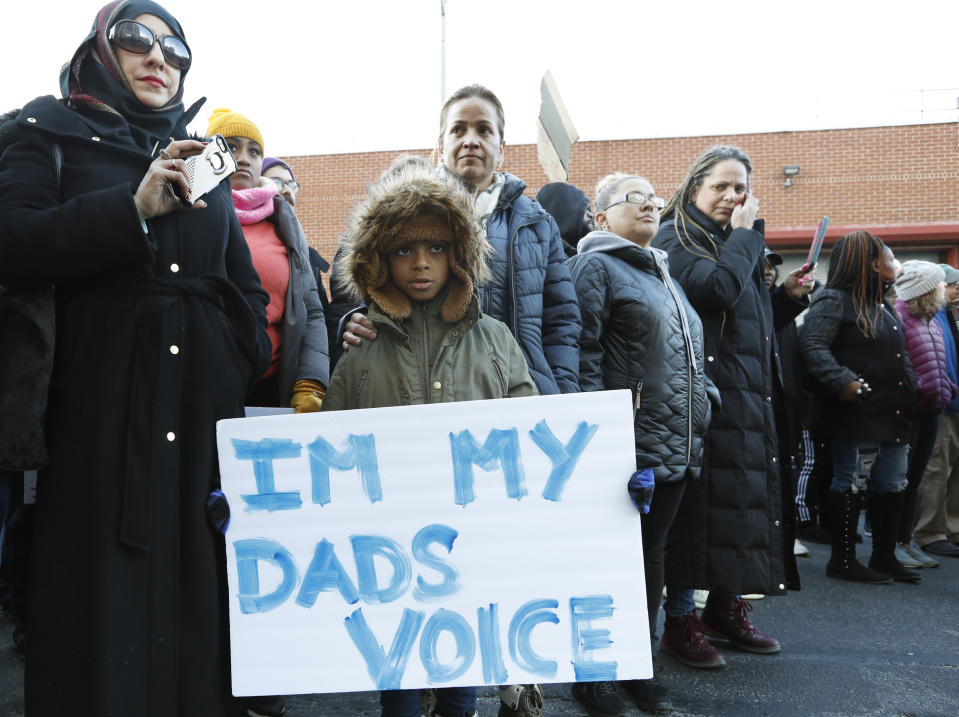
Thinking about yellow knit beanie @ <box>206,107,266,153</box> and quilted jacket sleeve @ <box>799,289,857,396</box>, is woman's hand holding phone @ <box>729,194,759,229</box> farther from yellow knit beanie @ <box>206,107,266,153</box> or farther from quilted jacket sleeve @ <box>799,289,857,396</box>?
yellow knit beanie @ <box>206,107,266,153</box>

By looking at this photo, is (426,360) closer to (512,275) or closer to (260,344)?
(260,344)

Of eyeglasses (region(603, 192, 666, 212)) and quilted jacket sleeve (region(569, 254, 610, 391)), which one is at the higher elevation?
eyeglasses (region(603, 192, 666, 212))

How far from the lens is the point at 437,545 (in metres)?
2.07

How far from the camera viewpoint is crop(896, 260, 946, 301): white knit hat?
5766mm

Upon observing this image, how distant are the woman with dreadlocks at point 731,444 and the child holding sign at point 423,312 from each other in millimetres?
1397

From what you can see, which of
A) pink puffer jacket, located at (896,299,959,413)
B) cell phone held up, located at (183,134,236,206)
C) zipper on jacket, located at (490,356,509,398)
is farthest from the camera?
pink puffer jacket, located at (896,299,959,413)

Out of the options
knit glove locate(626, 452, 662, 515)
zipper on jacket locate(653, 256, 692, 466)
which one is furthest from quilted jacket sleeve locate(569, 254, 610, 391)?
knit glove locate(626, 452, 662, 515)

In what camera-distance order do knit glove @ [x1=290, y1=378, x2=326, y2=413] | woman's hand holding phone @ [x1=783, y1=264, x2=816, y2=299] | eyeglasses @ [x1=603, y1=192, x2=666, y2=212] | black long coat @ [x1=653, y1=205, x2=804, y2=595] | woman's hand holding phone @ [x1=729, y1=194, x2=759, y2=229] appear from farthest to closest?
woman's hand holding phone @ [x1=783, y1=264, x2=816, y2=299], woman's hand holding phone @ [x1=729, y1=194, x2=759, y2=229], black long coat @ [x1=653, y1=205, x2=804, y2=595], eyeglasses @ [x1=603, y1=192, x2=666, y2=212], knit glove @ [x1=290, y1=378, x2=326, y2=413]

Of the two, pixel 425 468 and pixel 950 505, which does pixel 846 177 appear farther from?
pixel 425 468

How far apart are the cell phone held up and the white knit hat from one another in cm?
517

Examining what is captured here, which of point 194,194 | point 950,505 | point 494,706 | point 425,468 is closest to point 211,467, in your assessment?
point 425,468

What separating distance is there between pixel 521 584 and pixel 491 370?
0.62m

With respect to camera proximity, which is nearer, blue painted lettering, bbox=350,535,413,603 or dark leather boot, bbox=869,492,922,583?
blue painted lettering, bbox=350,535,413,603

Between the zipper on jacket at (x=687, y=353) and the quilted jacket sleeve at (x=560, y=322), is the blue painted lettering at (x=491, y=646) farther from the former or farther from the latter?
the zipper on jacket at (x=687, y=353)
